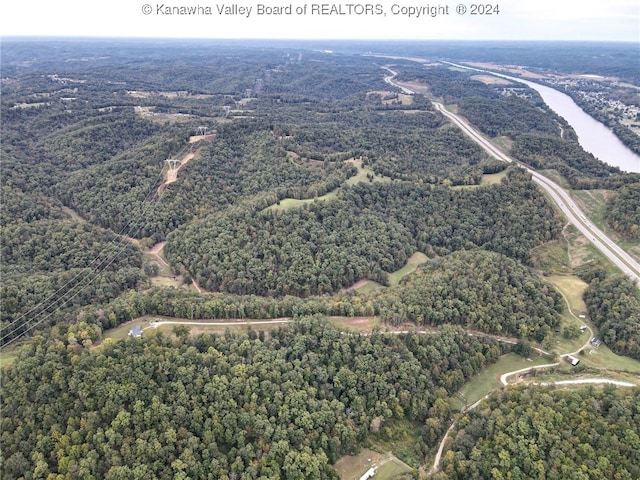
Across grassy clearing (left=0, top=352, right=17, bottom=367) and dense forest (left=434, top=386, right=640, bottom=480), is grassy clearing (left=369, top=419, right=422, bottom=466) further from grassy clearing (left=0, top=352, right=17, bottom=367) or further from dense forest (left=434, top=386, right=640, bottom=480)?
grassy clearing (left=0, top=352, right=17, bottom=367)

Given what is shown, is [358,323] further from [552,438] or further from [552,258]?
[552,258]

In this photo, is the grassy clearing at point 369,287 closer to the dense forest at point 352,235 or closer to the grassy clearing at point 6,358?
the dense forest at point 352,235

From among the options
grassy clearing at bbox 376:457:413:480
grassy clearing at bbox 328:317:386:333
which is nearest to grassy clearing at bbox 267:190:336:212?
grassy clearing at bbox 328:317:386:333

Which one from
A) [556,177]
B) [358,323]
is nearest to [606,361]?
[358,323]

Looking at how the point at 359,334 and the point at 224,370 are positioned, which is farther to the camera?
the point at 359,334

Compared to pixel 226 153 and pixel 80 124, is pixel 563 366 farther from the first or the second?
pixel 80 124

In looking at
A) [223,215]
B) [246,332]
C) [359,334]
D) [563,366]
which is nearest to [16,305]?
[246,332]

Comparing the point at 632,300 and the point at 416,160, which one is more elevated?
the point at 416,160
